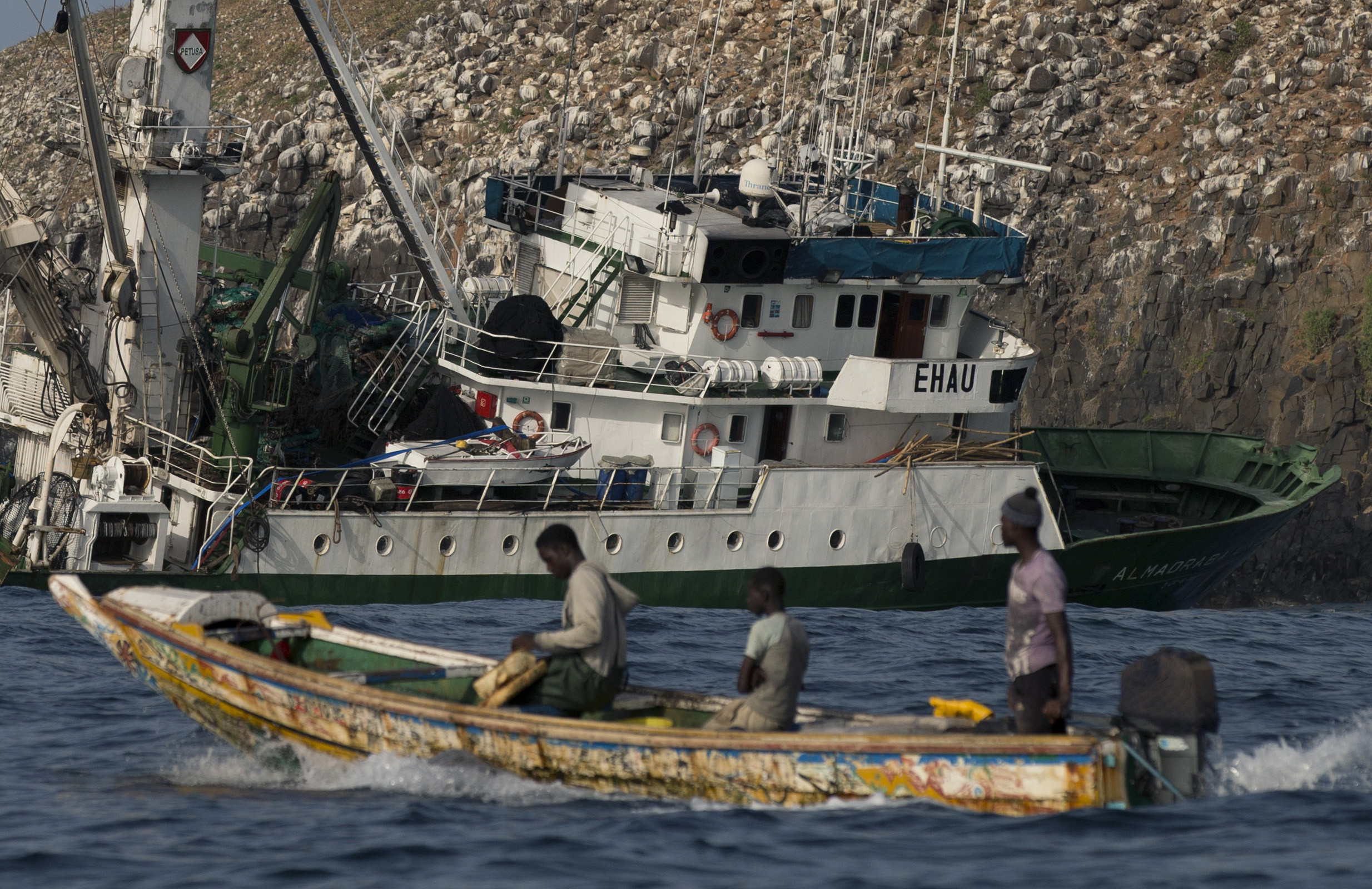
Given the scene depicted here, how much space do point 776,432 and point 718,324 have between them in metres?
1.74

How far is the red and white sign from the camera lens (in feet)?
63.3

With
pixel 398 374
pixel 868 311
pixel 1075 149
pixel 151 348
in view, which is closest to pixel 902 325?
pixel 868 311

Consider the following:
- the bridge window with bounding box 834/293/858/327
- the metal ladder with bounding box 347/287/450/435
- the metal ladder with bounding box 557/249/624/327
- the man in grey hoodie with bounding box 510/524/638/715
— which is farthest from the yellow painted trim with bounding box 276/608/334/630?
the bridge window with bounding box 834/293/858/327

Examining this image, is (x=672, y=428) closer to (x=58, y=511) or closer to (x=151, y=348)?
(x=151, y=348)

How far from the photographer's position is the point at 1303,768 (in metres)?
11.1

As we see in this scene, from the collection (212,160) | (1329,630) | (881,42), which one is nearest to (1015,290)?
(881,42)

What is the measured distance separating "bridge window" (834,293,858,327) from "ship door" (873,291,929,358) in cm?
52

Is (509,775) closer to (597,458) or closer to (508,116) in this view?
(597,458)

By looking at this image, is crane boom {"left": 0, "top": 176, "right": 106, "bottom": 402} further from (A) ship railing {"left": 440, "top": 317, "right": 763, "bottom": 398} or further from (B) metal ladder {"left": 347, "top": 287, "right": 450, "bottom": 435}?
(A) ship railing {"left": 440, "top": 317, "right": 763, "bottom": 398}

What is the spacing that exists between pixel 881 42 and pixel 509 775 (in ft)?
118

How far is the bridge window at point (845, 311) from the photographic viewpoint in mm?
22438

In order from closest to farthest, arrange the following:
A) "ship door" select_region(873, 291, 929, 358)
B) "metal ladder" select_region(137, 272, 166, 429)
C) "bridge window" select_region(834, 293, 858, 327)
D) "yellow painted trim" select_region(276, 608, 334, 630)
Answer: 1. "yellow painted trim" select_region(276, 608, 334, 630)
2. "metal ladder" select_region(137, 272, 166, 429)
3. "bridge window" select_region(834, 293, 858, 327)
4. "ship door" select_region(873, 291, 929, 358)

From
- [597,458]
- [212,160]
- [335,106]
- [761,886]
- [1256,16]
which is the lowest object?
[761,886]

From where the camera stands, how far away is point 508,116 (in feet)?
153
